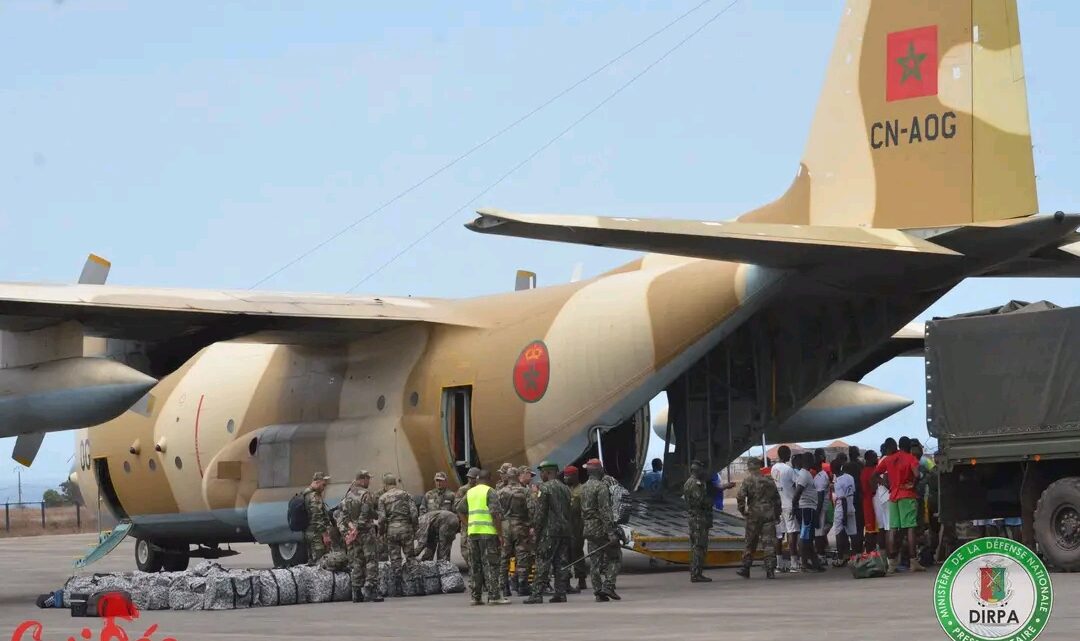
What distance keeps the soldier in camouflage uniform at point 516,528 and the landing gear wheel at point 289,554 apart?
6138 millimetres

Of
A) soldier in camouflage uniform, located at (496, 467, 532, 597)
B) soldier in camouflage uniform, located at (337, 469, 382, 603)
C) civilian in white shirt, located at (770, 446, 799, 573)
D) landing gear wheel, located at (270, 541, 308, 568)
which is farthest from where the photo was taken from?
landing gear wheel, located at (270, 541, 308, 568)

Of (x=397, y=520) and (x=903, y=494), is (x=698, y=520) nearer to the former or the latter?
(x=903, y=494)

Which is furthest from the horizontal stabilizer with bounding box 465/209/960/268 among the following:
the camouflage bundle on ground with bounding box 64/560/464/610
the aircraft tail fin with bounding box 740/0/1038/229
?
the camouflage bundle on ground with bounding box 64/560/464/610

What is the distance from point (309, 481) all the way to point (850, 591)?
9191 mm

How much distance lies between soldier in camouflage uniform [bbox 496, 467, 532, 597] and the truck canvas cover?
Answer: 4.77m

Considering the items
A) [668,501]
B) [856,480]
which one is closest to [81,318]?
[668,501]

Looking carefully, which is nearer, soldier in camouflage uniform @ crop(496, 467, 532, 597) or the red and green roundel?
soldier in camouflage uniform @ crop(496, 467, 532, 597)

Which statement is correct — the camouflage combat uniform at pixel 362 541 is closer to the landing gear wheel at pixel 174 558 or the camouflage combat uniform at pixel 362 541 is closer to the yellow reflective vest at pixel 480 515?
the yellow reflective vest at pixel 480 515

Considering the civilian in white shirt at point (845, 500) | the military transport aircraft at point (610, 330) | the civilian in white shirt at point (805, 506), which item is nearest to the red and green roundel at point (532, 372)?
the military transport aircraft at point (610, 330)

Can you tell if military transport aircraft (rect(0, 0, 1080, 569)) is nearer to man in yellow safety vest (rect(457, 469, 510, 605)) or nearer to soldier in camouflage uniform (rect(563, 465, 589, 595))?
soldier in camouflage uniform (rect(563, 465, 589, 595))

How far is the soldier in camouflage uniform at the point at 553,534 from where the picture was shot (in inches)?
636

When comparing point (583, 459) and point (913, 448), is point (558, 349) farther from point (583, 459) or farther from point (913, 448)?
point (913, 448)

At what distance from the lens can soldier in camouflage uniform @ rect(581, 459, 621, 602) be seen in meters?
15.9

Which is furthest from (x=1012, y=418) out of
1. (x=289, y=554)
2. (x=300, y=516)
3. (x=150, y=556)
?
(x=150, y=556)
